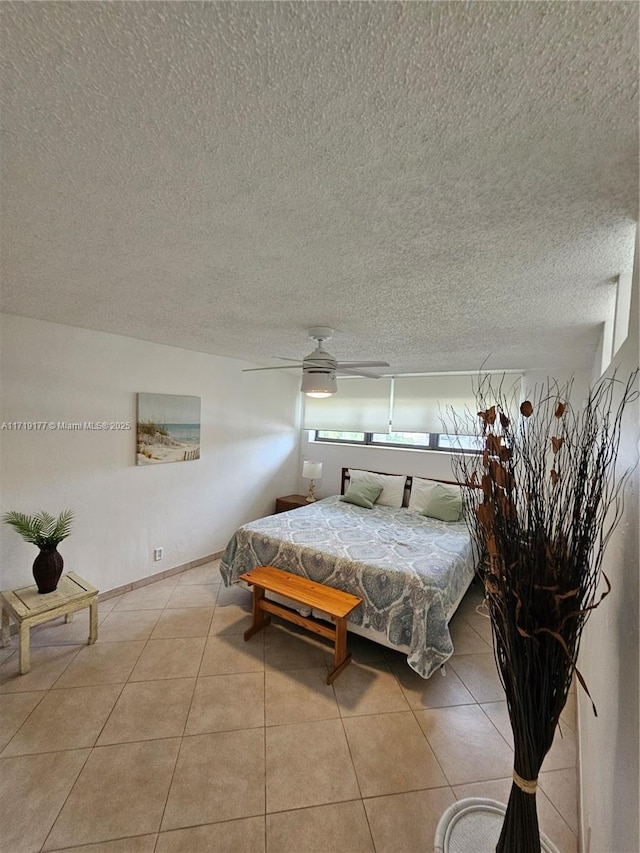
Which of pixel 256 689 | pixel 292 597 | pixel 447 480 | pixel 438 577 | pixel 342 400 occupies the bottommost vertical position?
pixel 256 689

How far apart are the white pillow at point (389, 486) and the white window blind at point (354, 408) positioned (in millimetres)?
677

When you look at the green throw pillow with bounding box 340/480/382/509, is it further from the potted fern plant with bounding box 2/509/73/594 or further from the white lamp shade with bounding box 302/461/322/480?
the potted fern plant with bounding box 2/509/73/594

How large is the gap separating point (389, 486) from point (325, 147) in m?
3.91

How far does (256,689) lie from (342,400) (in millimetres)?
3657

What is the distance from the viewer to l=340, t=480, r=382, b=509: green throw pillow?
4203 mm

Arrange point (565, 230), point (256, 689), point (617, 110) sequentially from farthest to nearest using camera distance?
point (256, 689), point (565, 230), point (617, 110)

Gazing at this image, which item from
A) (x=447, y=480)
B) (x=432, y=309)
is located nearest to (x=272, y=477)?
(x=447, y=480)

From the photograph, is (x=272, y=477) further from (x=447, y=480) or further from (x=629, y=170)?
(x=629, y=170)

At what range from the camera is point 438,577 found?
2.41 m

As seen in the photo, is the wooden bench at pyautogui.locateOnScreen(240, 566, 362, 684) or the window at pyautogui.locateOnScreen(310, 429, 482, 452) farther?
the window at pyautogui.locateOnScreen(310, 429, 482, 452)

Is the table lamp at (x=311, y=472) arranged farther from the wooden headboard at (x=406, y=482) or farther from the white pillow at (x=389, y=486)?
the white pillow at (x=389, y=486)

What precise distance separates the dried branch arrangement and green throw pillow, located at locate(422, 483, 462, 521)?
2.73 metres

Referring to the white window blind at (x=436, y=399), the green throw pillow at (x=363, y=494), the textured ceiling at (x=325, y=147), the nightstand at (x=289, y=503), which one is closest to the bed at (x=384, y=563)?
the green throw pillow at (x=363, y=494)
